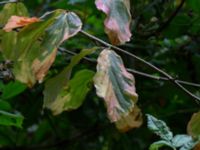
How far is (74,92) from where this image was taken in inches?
41.8

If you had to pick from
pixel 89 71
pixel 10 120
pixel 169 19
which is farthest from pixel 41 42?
pixel 169 19

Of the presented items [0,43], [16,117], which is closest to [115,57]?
[0,43]

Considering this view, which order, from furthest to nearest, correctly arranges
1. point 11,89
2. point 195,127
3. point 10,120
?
point 11,89, point 10,120, point 195,127

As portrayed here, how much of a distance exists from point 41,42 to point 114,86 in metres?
0.14

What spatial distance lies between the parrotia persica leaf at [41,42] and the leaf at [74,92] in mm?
153

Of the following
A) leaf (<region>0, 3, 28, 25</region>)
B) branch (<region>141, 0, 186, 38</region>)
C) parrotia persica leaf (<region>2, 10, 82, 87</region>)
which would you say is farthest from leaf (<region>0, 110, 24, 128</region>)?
branch (<region>141, 0, 186, 38</region>)

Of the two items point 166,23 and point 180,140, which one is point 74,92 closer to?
point 180,140

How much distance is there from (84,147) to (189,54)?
568 millimetres

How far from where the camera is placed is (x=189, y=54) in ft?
5.89

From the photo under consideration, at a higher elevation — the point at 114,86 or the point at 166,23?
the point at 114,86

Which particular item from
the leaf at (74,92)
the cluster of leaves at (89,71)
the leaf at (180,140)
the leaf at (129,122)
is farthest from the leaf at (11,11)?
the leaf at (180,140)

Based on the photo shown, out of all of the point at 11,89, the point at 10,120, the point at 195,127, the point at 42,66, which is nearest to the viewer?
the point at 42,66

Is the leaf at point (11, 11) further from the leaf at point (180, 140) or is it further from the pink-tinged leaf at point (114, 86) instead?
the leaf at point (180, 140)

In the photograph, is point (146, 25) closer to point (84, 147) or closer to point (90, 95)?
point (90, 95)
